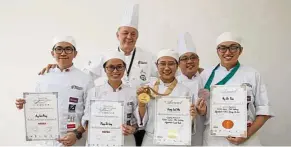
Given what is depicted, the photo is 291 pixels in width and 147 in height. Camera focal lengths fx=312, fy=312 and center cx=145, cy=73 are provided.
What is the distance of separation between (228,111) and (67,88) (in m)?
0.92

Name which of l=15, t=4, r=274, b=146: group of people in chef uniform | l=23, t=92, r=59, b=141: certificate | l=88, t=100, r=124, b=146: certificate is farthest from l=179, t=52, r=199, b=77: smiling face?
l=23, t=92, r=59, b=141: certificate

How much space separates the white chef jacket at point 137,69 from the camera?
2.16 meters

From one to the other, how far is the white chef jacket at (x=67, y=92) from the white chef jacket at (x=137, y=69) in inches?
12.0

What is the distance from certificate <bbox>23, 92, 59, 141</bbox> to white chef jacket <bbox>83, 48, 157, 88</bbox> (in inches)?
20.8

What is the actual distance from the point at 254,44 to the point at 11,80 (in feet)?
6.98

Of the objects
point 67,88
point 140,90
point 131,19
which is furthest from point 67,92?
point 131,19

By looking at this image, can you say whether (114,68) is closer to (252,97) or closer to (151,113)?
(151,113)

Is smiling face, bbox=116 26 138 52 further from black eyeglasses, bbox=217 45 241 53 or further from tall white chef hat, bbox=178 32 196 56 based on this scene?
black eyeglasses, bbox=217 45 241 53

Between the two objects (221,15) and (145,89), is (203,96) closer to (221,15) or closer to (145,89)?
(145,89)

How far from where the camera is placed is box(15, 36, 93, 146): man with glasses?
1.82 meters

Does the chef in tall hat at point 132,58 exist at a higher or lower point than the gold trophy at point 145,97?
higher

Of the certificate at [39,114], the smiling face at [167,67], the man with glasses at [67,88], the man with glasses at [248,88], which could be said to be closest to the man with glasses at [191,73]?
the man with glasses at [248,88]

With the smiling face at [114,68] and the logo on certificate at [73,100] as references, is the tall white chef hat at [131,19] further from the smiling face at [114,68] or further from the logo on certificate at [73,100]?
the logo on certificate at [73,100]

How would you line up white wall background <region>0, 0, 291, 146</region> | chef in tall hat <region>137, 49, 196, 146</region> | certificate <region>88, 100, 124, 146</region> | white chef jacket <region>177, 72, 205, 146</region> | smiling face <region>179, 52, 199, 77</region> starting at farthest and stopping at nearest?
1. white wall background <region>0, 0, 291, 146</region>
2. smiling face <region>179, 52, 199, 77</region>
3. white chef jacket <region>177, 72, 205, 146</region>
4. chef in tall hat <region>137, 49, 196, 146</region>
5. certificate <region>88, 100, 124, 146</region>
